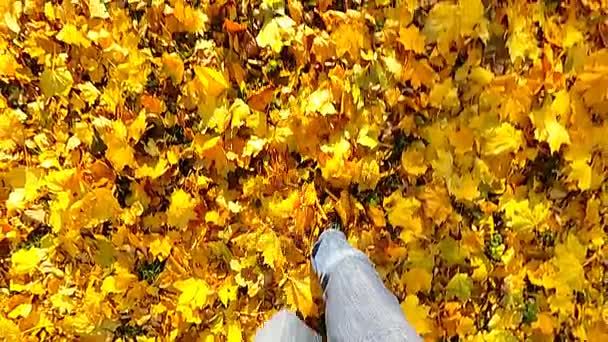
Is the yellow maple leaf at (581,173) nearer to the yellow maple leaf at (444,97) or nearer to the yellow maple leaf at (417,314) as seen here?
the yellow maple leaf at (444,97)

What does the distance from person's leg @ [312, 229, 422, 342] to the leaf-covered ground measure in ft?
0.25

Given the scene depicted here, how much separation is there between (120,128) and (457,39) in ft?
2.14

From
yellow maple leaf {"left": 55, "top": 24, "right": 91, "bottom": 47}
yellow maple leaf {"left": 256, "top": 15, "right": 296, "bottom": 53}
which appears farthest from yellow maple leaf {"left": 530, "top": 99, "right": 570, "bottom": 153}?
yellow maple leaf {"left": 55, "top": 24, "right": 91, "bottom": 47}

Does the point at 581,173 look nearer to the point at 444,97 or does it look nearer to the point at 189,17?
the point at 444,97

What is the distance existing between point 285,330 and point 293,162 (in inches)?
12.2

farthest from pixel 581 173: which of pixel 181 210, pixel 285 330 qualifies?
pixel 181 210

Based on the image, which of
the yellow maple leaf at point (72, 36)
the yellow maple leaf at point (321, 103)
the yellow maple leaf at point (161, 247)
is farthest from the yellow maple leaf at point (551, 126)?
the yellow maple leaf at point (72, 36)

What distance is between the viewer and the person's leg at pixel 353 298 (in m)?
1.03

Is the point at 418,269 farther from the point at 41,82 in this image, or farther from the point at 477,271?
the point at 41,82

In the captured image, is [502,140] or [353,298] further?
[502,140]

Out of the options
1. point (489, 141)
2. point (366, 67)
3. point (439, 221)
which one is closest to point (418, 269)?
point (439, 221)

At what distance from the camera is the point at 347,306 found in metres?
1.13

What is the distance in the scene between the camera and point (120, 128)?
1.34 m

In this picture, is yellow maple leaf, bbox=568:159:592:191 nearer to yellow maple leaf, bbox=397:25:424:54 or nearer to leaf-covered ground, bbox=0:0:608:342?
leaf-covered ground, bbox=0:0:608:342
